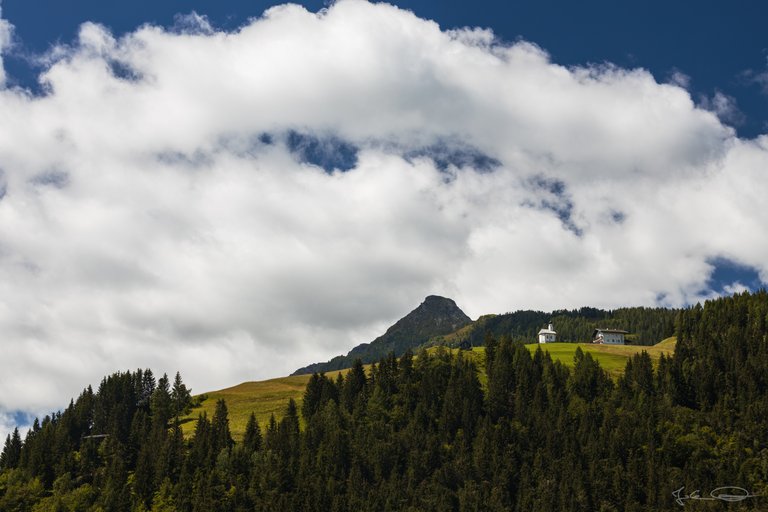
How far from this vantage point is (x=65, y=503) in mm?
183250

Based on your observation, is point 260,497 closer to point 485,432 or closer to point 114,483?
point 114,483

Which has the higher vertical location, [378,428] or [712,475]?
[378,428]

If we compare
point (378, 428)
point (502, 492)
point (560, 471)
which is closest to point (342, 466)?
point (378, 428)

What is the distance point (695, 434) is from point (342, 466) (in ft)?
292

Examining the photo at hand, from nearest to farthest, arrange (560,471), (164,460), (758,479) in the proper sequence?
(758,479) → (560,471) → (164,460)

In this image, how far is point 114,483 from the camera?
18488 centimetres

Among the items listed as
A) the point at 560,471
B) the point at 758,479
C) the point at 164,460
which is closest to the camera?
the point at 758,479

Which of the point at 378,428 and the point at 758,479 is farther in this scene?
the point at 378,428

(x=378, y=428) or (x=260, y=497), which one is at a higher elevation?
(x=378, y=428)

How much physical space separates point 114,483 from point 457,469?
84912mm

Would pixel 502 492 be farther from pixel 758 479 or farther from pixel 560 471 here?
pixel 758 479

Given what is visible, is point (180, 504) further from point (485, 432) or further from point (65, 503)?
point (485, 432)

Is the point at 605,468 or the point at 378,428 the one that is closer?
the point at 605,468

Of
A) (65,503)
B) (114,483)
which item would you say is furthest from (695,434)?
(65,503)
